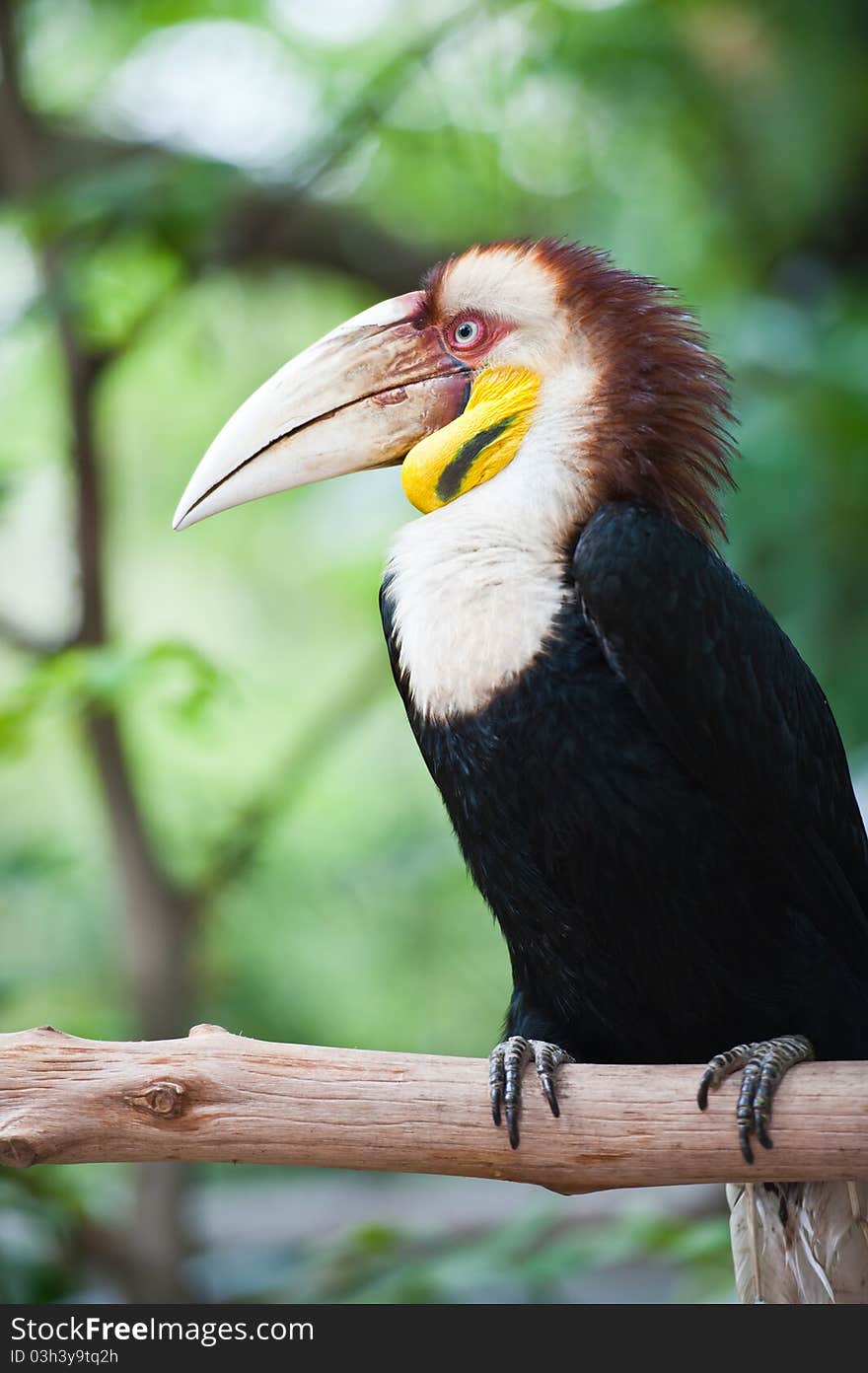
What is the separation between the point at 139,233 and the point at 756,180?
158 cm

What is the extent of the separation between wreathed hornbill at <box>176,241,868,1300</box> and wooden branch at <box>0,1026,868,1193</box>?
39 millimetres

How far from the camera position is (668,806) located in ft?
5.13

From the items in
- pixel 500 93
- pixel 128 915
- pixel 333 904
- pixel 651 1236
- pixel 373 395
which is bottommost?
pixel 651 1236

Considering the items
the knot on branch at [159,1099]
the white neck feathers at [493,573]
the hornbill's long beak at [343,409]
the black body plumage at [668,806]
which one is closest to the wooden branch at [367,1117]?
the knot on branch at [159,1099]

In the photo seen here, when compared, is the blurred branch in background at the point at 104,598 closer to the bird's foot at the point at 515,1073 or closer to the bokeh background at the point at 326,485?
the bokeh background at the point at 326,485

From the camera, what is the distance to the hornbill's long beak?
173 cm

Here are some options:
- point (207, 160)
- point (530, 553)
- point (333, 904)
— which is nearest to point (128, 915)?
point (333, 904)

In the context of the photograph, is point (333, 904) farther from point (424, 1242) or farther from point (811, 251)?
point (811, 251)

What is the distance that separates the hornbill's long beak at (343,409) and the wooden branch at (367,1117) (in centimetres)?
67

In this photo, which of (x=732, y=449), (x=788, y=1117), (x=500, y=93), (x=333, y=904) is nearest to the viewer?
(x=788, y=1117)

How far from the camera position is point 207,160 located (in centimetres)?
279

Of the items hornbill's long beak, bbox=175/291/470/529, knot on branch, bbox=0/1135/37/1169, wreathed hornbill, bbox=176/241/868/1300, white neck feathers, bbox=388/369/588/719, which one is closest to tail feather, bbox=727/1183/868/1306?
wreathed hornbill, bbox=176/241/868/1300

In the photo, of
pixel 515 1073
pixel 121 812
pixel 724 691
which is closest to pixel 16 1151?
pixel 515 1073

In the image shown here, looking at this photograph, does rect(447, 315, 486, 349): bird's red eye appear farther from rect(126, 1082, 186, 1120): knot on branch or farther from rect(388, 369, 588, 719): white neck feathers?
rect(126, 1082, 186, 1120): knot on branch
